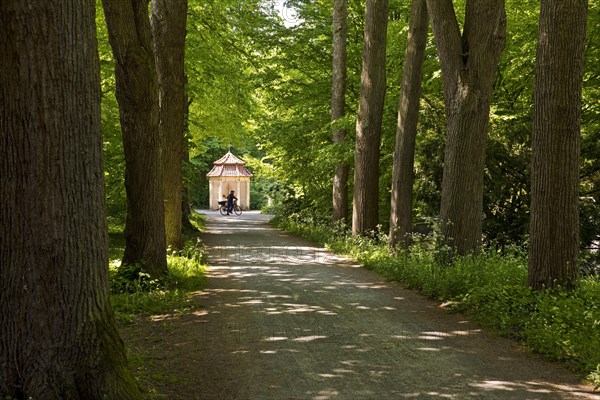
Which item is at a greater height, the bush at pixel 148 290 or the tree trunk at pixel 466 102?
the tree trunk at pixel 466 102

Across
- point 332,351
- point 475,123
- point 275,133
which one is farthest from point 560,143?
point 275,133

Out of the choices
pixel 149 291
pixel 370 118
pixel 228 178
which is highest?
pixel 370 118

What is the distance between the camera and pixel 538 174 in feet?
25.3

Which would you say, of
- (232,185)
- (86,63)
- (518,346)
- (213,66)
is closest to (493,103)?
(213,66)

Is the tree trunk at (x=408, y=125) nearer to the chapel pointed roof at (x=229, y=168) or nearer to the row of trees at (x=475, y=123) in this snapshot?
the row of trees at (x=475, y=123)

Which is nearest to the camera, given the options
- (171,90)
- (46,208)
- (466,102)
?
(46,208)

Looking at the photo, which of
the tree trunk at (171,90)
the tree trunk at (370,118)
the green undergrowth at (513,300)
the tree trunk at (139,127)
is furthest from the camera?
the tree trunk at (370,118)

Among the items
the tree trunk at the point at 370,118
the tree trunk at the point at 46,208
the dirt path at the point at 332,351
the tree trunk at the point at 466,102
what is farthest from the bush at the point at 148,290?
the tree trunk at the point at 370,118

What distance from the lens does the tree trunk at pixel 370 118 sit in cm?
1559

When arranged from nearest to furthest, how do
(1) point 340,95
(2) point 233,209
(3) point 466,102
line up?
(3) point 466,102, (1) point 340,95, (2) point 233,209

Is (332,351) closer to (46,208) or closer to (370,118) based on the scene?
(46,208)

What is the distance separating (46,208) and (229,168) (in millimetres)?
50048

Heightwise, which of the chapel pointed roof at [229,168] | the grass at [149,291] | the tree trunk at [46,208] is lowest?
the grass at [149,291]

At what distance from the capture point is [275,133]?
76.3 ft
